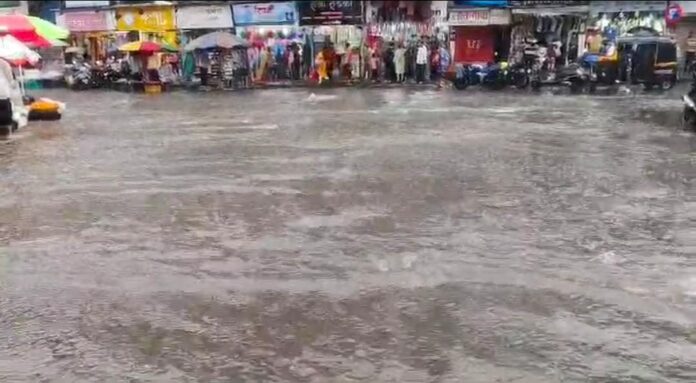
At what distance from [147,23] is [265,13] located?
4596 mm

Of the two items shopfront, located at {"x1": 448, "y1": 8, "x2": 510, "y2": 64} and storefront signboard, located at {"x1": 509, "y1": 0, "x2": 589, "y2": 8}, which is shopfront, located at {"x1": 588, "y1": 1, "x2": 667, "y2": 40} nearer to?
storefront signboard, located at {"x1": 509, "y1": 0, "x2": 589, "y2": 8}

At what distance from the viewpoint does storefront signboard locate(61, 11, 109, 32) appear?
1196 inches

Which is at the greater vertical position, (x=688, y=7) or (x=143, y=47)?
(x=688, y=7)

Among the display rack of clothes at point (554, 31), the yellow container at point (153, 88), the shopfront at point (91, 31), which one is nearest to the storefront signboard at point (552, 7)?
the display rack of clothes at point (554, 31)

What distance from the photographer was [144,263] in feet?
22.0

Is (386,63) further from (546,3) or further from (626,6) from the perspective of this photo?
(626,6)

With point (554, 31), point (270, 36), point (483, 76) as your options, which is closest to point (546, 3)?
point (554, 31)

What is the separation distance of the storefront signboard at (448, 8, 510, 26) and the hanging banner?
1031cm

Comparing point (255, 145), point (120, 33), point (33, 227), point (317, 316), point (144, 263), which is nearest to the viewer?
point (317, 316)

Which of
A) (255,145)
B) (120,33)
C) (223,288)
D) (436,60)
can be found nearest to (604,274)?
(223,288)

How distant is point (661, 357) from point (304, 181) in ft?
19.2

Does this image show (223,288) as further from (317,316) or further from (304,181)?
(304,181)

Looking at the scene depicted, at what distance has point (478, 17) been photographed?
90.2ft

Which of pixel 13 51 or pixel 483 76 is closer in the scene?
pixel 13 51
